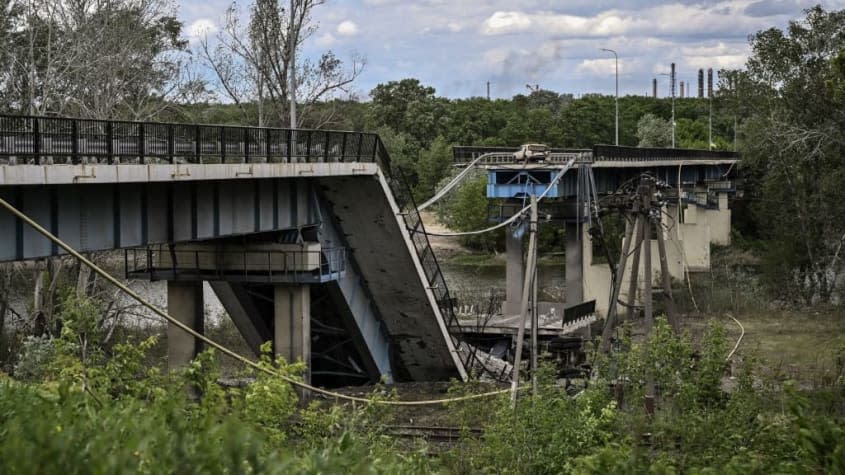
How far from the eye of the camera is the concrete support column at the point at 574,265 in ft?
166

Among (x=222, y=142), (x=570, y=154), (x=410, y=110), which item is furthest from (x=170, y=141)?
(x=410, y=110)

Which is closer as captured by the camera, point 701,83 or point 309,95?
point 309,95

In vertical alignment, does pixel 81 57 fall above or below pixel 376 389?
above

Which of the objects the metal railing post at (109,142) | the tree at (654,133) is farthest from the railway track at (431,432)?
the tree at (654,133)

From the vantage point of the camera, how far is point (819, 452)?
10109 millimetres

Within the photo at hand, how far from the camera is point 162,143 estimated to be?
20.1m

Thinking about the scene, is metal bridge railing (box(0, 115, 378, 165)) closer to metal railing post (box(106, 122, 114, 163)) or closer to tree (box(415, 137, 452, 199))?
metal railing post (box(106, 122, 114, 163))

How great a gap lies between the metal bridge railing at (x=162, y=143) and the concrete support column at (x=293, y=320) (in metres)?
3.47

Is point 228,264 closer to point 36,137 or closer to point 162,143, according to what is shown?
point 162,143

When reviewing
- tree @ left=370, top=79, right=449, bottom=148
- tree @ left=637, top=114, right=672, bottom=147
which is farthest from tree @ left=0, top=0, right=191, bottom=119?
tree @ left=637, top=114, right=672, bottom=147

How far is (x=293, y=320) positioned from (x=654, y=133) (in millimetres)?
85685

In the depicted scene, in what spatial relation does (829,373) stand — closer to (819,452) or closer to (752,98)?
(819,452)

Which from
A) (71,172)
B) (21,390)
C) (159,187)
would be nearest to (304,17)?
(159,187)

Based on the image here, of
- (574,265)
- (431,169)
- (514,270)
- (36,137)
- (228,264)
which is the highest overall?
(431,169)
